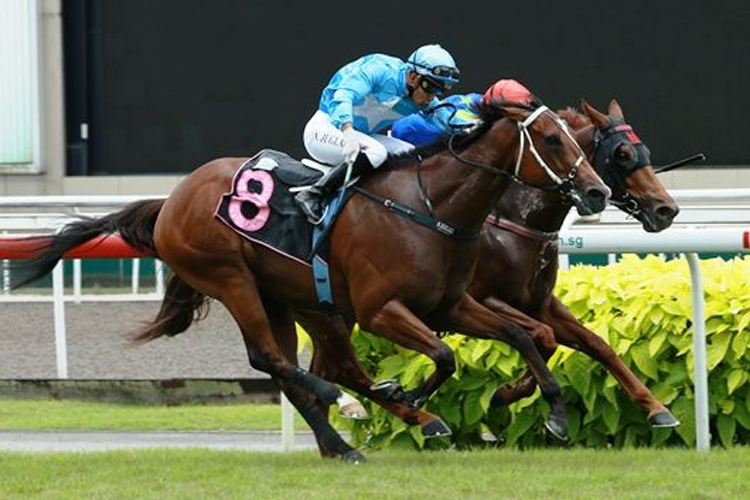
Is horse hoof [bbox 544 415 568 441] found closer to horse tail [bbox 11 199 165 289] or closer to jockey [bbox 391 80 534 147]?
jockey [bbox 391 80 534 147]

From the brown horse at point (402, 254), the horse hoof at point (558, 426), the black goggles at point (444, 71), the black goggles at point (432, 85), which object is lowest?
the horse hoof at point (558, 426)

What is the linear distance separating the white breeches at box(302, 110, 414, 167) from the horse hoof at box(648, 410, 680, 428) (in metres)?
1.30

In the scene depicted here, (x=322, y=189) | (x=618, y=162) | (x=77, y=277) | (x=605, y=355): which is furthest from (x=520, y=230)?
(x=77, y=277)

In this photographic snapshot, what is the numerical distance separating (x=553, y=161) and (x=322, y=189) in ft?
2.80

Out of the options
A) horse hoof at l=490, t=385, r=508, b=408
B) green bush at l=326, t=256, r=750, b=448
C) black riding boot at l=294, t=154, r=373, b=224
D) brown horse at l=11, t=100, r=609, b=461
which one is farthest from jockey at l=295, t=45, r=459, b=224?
horse hoof at l=490, t=385, r=508, b=408

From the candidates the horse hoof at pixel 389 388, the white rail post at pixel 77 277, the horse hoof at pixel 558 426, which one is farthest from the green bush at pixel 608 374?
the white rail post at pixel 77 277

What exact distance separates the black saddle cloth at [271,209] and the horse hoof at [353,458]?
27.9 inches

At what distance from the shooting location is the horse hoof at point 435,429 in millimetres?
5605

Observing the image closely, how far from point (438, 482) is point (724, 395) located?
4.93 ft

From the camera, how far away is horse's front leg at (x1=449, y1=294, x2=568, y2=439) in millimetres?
5750

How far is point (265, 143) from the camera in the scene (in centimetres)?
1282

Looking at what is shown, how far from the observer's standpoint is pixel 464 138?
583cm

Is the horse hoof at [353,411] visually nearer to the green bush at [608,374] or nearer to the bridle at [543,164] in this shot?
the green bush at [608,374]

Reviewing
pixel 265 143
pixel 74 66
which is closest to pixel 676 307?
pixel 265 143
